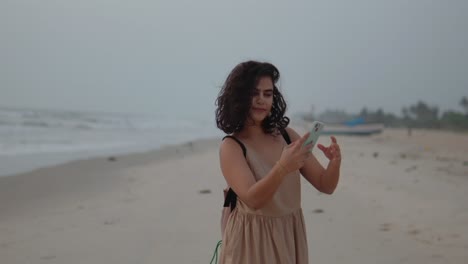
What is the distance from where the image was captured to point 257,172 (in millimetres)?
1879

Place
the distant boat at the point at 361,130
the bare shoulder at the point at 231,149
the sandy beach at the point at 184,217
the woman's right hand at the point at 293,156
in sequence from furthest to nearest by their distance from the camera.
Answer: the distant boat at the point at 361,130 → the sandy beach at the point at 184,217 → the bare shoulder at the point at 231,149 → the woman's right hand at the point at 293,156

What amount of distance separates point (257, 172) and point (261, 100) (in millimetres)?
355

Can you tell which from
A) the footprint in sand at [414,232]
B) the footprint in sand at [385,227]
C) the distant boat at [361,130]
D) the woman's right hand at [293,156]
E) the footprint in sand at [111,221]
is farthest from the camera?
the distant boat at [361,130]

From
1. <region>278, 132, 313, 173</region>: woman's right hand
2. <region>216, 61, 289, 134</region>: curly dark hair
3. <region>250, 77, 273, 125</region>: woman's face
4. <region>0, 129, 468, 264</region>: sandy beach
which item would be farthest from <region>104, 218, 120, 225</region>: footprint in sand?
<region>278, 132, 313, 173</region>: woman's right hand

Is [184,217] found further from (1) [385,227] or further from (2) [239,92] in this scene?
(2) [239,92]

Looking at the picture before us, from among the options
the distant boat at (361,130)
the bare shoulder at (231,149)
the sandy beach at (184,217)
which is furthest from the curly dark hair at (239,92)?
the distant boat at (361,130)

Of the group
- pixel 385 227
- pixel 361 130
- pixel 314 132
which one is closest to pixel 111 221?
pixel 385 227

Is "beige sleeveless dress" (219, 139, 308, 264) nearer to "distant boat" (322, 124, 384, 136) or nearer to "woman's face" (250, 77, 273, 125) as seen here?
"woman's face" (250, 77, 273, 125)

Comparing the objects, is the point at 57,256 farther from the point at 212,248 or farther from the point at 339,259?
the point at 339,259

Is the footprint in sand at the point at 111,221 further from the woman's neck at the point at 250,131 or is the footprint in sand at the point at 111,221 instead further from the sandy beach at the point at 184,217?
the woman's neck at the point at 250,131

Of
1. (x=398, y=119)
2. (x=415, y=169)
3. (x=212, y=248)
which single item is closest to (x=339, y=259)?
(x=212, y=248)

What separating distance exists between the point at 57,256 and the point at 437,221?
4688 mm

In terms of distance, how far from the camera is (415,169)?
9.73 metres

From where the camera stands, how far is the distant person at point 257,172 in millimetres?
1860
